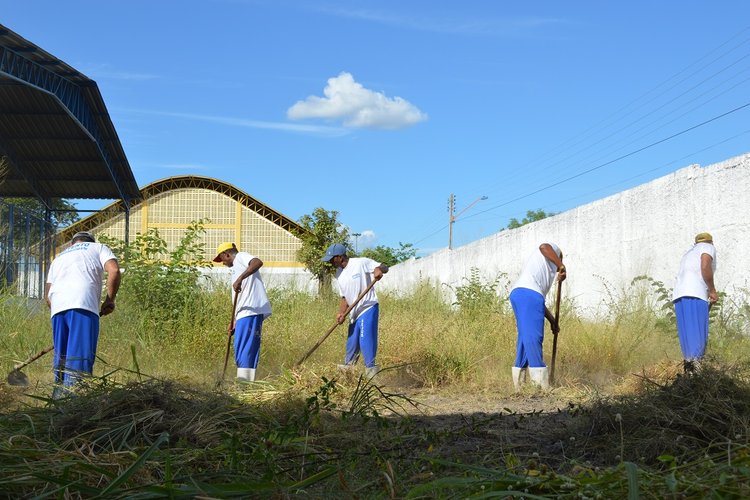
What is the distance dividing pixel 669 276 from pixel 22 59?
10.8m

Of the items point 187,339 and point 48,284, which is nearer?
point 48,284

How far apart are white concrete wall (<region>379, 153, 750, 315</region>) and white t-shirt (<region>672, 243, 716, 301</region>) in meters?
2.43

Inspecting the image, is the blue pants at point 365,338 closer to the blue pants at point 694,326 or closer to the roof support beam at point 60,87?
the blue pants at point 694,326

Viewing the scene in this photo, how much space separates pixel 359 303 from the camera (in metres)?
8.80

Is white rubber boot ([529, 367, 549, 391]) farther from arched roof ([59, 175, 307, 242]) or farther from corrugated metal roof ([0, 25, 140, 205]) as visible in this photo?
arched roof ([59, 175, 307, 242])

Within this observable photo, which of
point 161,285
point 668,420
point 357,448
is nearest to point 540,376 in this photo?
point 668,420

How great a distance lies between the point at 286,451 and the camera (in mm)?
3887

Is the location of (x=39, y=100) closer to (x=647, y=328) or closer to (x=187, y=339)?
(x=187, y=339)

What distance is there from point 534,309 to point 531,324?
0.48 feet

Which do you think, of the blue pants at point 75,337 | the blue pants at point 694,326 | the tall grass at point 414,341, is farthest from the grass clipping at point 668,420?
the blue pants at point 75,337

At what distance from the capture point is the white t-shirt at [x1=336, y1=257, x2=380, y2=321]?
8812mm

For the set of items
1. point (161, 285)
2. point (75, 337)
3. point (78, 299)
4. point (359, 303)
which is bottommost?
point (75, 337)

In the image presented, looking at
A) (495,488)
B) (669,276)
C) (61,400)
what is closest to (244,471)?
(495,488)

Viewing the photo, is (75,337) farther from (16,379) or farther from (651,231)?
(651,231)
